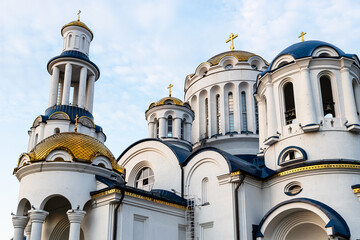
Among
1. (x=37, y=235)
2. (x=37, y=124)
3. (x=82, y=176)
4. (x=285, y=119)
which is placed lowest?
(x=37, y=235)

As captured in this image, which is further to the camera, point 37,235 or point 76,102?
point 76,102

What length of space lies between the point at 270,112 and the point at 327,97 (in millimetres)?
2455

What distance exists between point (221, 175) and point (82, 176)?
15.7ft

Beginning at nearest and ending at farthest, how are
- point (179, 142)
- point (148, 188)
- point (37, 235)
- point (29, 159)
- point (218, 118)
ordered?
point (37, 235) < point (29, 159) < point (148, 188) < point (179, 142) < point (218, 118)

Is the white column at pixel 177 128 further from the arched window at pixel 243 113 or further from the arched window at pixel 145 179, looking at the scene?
the arched window at pixel 243 113

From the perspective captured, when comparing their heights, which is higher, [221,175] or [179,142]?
[179,142]

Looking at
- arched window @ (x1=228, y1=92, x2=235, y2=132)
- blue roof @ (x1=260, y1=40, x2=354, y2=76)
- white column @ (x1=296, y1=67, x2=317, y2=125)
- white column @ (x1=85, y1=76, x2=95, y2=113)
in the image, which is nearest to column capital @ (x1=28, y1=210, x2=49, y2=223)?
white column @ (x1=85, y1=76, x2=95, y2=113)

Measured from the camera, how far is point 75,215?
1380 centimetres

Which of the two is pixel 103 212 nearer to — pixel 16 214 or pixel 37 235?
pixel 37 235

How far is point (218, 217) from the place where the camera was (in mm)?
15039

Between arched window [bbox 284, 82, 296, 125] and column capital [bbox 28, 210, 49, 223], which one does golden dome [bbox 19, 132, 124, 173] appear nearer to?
column capital [bbox 28, 210, 49, 223]

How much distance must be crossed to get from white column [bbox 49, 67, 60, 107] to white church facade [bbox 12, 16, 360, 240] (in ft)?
6.87

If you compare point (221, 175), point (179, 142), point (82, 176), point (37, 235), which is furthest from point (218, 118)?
point (37, 235)

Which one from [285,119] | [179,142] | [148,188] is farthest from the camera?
[179,142]
